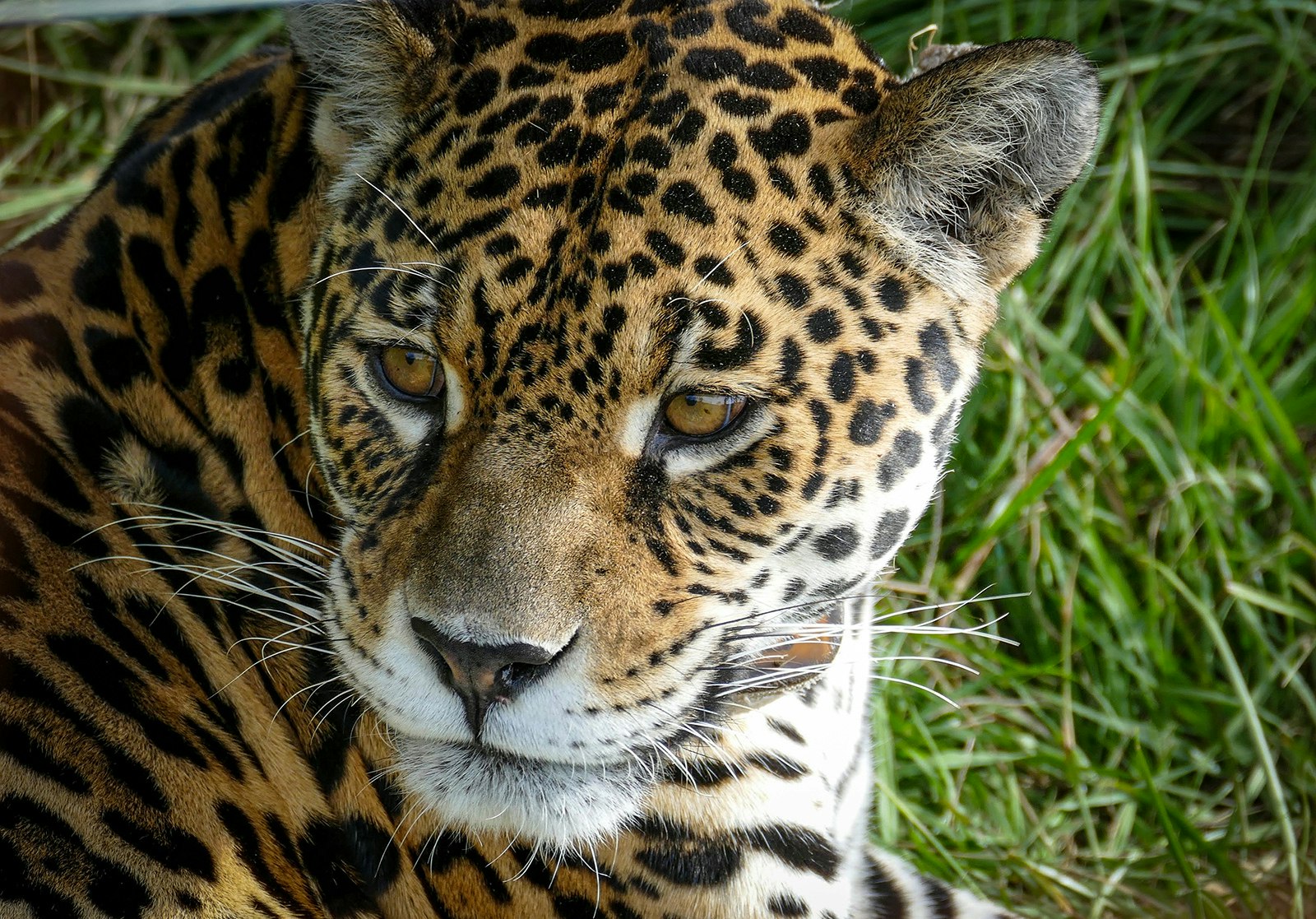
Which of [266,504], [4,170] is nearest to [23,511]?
[266,504]

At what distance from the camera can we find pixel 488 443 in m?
2.90

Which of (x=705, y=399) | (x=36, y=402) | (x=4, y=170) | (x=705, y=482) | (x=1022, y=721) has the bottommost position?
(x=1022, y=721)

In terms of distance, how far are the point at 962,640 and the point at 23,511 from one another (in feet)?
10.8

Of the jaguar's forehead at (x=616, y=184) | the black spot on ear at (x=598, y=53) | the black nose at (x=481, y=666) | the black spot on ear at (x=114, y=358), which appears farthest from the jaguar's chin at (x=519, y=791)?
the black spot on ear at (x=598, y=53)

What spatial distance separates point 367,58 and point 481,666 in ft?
4.33

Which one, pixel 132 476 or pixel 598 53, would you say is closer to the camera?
pixel 598 53

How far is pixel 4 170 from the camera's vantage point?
6.45 metres

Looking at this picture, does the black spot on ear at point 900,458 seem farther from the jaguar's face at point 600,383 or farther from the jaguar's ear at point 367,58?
the jaguar's ear at point 367,58

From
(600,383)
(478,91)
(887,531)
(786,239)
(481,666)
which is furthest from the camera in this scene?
(887,531)

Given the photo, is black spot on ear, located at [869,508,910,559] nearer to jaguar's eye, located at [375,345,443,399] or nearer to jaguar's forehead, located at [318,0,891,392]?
jaguar's forehead, located at [318,0,891,392]

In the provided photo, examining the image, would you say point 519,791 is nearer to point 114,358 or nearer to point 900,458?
point 900,458

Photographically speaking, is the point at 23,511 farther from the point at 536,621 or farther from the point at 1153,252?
the point at 1153,252

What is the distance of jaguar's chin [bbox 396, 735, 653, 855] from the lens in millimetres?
2994

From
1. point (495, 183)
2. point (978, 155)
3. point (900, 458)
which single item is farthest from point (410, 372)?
point (978, 155)
